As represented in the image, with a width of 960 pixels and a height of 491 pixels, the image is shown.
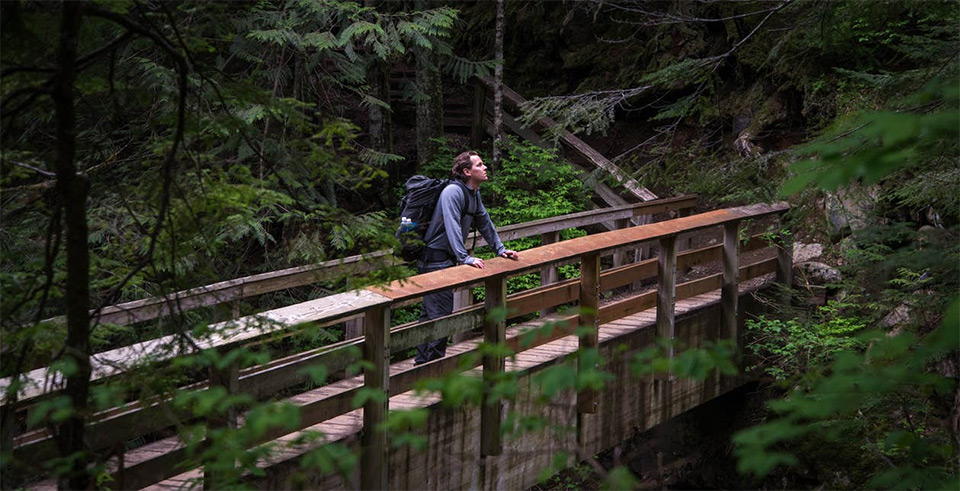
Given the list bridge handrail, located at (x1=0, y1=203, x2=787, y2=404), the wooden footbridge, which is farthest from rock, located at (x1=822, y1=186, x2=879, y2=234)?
bridge handrail, located at (x1=0, y1=203, x2=787, y2=404)

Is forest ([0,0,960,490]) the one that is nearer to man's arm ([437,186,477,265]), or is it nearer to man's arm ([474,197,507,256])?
man's arm ([437,186,477,265])

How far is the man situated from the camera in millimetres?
6492

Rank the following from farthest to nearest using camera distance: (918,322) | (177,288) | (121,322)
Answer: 1. (918,322)
2. (121,322)
3. (177,288)

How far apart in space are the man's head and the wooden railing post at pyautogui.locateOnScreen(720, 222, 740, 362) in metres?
3.23

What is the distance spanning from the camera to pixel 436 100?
48.0ft

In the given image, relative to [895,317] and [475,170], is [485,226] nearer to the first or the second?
[475,170]

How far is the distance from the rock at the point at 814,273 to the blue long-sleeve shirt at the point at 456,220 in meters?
4.67

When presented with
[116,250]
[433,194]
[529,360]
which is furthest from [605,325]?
[116,250]

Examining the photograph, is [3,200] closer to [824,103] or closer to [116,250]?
[116,250]

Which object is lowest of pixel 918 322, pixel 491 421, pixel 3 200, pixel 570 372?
pixel 491 421

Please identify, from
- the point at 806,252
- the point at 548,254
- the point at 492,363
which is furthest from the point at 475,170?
the point at 806,252

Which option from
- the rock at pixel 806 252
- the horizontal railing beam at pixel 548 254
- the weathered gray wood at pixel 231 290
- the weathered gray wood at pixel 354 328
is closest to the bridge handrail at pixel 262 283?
the weathered gray wood at pixel 231 290

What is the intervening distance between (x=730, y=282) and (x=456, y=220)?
351 cm

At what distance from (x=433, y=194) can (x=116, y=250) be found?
107 inches
